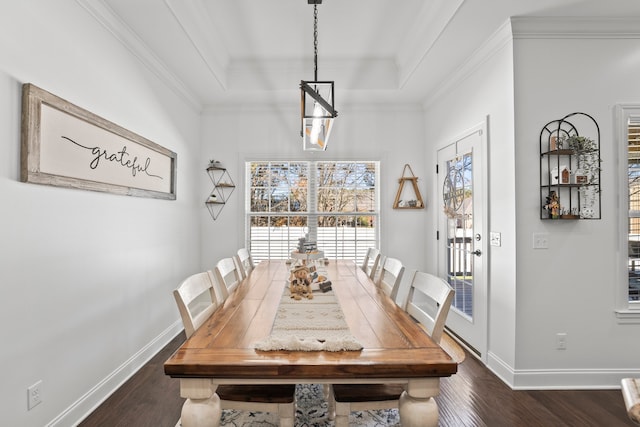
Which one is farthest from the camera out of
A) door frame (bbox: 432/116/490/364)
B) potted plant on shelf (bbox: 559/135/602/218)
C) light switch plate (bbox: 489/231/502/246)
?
door frame (bbox: 432/116/490/364)

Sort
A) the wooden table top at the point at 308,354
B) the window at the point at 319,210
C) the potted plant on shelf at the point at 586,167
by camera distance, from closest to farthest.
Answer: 1. the wooden table top at the point at 308,354
2. the potted plant on shelf at the point at 586,167
3. the window at the point at 319,210

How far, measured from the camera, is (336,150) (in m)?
4.08

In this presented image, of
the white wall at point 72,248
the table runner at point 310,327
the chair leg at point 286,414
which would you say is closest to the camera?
the table runner at point 310,327

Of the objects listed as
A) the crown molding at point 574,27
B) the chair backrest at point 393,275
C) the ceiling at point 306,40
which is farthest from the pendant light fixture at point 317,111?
the crown molding at point 574,27

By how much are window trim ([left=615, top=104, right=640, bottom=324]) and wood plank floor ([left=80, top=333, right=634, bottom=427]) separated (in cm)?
63

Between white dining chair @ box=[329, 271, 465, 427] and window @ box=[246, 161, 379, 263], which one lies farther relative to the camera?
window @ box=[246, 161, 379, 263]

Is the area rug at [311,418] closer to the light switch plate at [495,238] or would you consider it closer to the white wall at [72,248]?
the white wall at [72,248]

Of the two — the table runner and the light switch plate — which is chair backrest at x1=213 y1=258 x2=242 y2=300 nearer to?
the table runner

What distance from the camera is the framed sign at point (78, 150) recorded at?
1.63 meters

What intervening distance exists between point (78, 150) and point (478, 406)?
3119mm

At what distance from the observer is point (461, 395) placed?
2.23 meters

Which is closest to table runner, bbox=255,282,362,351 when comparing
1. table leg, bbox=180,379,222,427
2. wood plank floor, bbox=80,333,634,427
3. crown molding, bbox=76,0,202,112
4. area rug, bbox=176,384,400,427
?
table leg, bbox=180,379,222,427

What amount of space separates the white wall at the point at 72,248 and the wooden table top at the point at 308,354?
1.01 metres

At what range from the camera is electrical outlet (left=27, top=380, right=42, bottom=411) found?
1.62m
